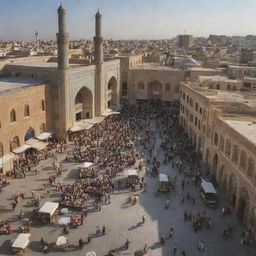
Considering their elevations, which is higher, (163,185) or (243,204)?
(243,204)

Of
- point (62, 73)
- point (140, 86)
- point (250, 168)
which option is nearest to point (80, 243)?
point (250, 168)

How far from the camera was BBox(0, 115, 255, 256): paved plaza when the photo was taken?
1513 cm

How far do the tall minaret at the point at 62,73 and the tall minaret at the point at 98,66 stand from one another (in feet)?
22.2

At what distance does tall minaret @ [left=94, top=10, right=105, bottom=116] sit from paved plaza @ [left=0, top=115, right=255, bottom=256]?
1529cm

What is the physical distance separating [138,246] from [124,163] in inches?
391

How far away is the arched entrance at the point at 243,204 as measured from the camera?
56.4ft

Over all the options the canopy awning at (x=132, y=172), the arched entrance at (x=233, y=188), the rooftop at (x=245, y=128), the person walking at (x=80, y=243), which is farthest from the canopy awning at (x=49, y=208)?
the rooftop at (x=245, y=128)

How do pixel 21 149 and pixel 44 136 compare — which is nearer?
pixel 21 149

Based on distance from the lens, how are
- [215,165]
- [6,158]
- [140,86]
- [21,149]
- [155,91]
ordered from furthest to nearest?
[155,91] < [140,86] < [21,149] < [6,158] < [215,165]

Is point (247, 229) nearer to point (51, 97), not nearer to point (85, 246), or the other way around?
point (85, 246)

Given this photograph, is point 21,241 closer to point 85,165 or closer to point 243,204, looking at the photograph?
point 85,165

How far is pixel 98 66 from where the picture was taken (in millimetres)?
35188

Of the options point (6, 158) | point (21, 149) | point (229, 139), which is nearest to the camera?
point (229, 139)

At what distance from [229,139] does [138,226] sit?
7.69 m
